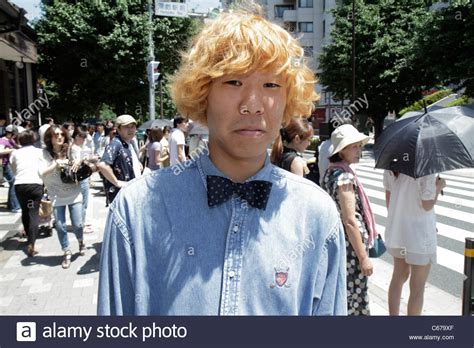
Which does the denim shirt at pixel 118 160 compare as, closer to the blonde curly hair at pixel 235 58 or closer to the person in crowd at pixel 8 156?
the person in crowd at pixel 8 156

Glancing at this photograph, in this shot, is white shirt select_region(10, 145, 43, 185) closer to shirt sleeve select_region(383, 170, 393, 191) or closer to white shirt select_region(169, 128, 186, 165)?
white shirt select_region(169, 128, 186, 165)

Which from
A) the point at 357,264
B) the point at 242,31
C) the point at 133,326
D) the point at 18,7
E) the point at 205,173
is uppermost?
the point at 18,7

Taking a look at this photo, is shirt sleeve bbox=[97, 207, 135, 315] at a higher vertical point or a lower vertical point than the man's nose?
lower

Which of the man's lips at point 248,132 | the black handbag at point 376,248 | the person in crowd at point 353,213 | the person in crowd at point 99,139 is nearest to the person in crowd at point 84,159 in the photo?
the person in crowd at point 353,213

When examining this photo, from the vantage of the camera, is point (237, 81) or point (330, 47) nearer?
point (237, 81)

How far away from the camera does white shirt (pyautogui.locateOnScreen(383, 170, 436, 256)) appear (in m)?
3.68

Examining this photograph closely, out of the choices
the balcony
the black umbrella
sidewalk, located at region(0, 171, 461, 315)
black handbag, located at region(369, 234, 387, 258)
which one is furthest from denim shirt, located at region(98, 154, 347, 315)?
the balcony

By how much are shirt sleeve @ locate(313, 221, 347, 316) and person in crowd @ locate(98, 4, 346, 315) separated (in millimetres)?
33

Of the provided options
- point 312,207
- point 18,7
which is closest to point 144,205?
point 312,207

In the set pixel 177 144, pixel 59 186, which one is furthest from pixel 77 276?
pixel 177 144

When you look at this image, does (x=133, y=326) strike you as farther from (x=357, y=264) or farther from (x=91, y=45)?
(x=91, y=45)

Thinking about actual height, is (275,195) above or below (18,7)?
below

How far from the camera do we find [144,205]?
52.1 inches

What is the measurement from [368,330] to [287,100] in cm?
140
